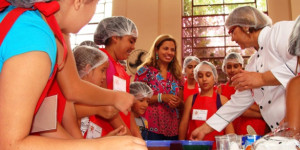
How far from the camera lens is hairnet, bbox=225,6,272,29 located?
240 cm

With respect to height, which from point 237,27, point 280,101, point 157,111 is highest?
point 237,27

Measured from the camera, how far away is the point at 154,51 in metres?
3.64

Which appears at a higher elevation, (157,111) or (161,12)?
(161,12)

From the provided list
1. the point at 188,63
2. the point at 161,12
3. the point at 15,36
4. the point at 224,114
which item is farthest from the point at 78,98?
the point at 161,12

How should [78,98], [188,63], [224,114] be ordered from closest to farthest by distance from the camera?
[78,98], [224,114], [188,63]

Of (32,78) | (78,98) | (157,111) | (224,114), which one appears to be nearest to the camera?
(32,78)

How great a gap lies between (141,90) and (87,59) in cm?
104

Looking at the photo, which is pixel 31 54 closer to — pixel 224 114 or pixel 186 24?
pixel 224 114

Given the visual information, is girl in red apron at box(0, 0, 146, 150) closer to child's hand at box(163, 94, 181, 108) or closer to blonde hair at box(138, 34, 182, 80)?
child's hand at box(163, 94, 181, 108)

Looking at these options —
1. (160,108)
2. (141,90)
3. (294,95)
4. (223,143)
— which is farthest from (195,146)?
(160,108)

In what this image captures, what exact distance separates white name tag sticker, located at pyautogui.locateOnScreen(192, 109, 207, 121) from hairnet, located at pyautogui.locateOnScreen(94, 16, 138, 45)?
1.13m

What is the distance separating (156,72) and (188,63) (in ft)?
3.57

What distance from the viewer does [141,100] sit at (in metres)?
3.17

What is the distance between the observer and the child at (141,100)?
3128 mm
